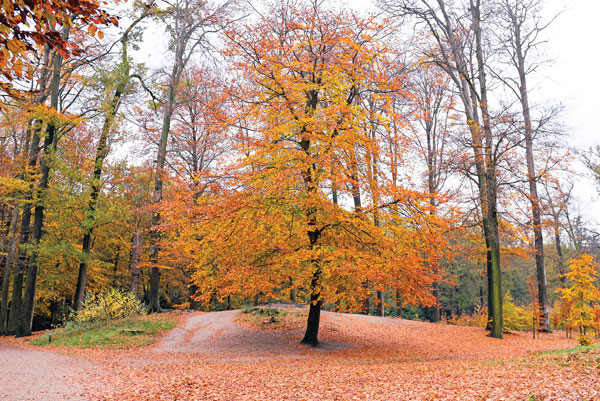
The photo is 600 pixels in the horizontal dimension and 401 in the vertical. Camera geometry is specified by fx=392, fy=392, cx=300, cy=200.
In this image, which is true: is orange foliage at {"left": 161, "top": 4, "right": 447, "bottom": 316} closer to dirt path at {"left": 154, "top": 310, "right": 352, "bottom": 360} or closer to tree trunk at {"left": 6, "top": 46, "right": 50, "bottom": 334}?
dirt path at {"left": 154, "top": 310, "right": 352, "bottom": 360}

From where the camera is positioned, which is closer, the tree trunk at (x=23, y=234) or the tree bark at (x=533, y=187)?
the tree trunk at (x=23, y=234)

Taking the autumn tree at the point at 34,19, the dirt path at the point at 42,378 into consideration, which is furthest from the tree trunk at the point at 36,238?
the autumn tree at the point at 34,19

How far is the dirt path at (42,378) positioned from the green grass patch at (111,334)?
6.98 feet

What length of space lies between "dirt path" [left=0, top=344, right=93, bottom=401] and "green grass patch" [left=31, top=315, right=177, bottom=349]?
2.13 m

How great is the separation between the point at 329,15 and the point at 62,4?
11.1m

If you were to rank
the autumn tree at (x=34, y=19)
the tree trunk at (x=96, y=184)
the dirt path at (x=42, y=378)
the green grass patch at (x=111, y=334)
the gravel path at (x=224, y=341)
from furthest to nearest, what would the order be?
the tree trunk at (x=96, y=184) → the green grass patch at (x=111, y=334) → the gravel path at (x=224, y=341) → the dirt path at (x=42, y=378) → the autumn tree at (x=34, y=19)

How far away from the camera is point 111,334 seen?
524 inches

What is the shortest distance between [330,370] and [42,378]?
5498 millimetres

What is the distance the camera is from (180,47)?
711 inches

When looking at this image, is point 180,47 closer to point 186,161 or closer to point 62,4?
point 186,161

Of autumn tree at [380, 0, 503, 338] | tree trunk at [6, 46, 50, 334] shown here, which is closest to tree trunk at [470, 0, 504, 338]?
autumn tree at [380, 0, 503, 338]

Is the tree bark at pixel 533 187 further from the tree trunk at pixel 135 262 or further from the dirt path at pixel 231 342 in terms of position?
the tree trunk at pixel 135 262

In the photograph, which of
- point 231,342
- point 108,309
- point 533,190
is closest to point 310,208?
point 231,342

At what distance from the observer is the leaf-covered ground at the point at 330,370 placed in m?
5.55
